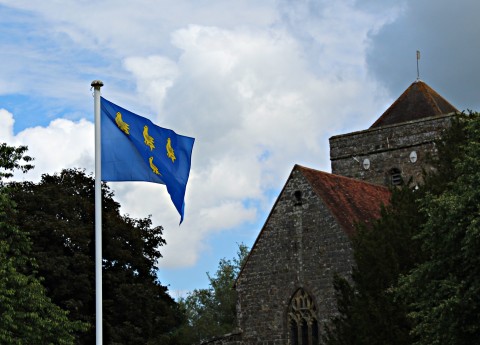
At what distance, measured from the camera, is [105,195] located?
5044cm

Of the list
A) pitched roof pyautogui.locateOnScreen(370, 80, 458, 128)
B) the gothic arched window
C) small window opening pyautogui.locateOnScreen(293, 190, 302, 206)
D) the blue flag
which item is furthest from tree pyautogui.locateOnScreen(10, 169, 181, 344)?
the blue flag

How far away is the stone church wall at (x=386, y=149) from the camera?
4966cm

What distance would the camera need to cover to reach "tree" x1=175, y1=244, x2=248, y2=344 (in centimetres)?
7738

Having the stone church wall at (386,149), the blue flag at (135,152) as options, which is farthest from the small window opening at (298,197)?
the blue flag at (135,152)

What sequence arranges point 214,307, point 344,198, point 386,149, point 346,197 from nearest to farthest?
point 344,198, point 346,197, point 386,149, point 214,307

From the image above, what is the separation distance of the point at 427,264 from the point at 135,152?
10.9 m

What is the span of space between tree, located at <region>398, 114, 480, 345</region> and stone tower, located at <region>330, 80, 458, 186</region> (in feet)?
72.2

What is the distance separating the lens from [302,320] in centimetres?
4034

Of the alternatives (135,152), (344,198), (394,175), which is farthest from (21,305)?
(394,175)

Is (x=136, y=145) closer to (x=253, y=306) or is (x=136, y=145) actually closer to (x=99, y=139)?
(x=99, y=139)

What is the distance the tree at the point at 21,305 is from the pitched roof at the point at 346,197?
1044 centimetres

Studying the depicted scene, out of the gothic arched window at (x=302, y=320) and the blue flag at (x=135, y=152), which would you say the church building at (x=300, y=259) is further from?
the blue flag at (x=135, y=152)

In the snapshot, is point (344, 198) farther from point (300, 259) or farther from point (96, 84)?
point (96, 84)

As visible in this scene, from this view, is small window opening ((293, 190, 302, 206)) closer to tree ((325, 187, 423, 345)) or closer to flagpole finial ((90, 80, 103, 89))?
tree ((325, 187, 423, 345))
